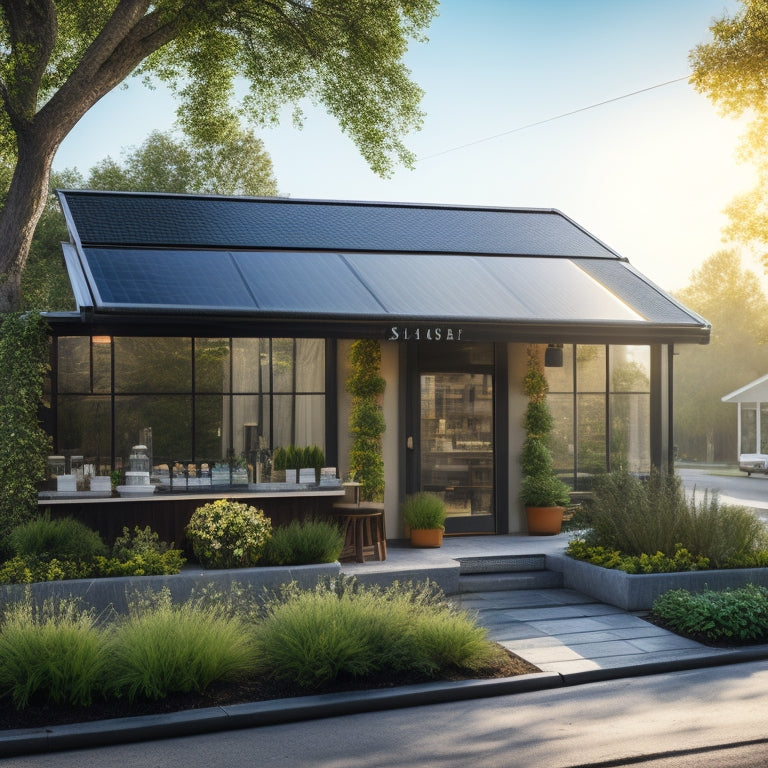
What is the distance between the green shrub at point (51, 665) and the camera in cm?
625

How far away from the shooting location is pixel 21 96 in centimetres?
1315

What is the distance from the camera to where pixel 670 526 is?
1003cm

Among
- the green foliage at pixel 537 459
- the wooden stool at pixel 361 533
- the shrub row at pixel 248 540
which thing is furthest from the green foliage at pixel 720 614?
the green foliage at pixel 537 459

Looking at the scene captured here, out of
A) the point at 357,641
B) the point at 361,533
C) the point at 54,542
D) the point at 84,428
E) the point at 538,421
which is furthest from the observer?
the point at 538,421

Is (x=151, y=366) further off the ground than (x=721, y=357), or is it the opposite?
(x=721, y=357)

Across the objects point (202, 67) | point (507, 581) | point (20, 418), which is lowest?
point (507, 581)

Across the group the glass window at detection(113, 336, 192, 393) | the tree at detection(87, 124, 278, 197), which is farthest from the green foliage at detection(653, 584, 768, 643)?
the tree at detection(87, 124, 278, 197)

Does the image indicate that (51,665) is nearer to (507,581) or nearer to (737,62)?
(507,581)

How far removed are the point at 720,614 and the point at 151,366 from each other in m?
8.86

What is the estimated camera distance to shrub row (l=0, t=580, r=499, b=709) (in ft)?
20.7

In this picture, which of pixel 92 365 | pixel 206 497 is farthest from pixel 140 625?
pixel 92 365

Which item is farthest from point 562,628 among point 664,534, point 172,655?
point 172,655

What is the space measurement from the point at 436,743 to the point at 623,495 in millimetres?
5250

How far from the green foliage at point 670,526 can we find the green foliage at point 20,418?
19.2 ft
